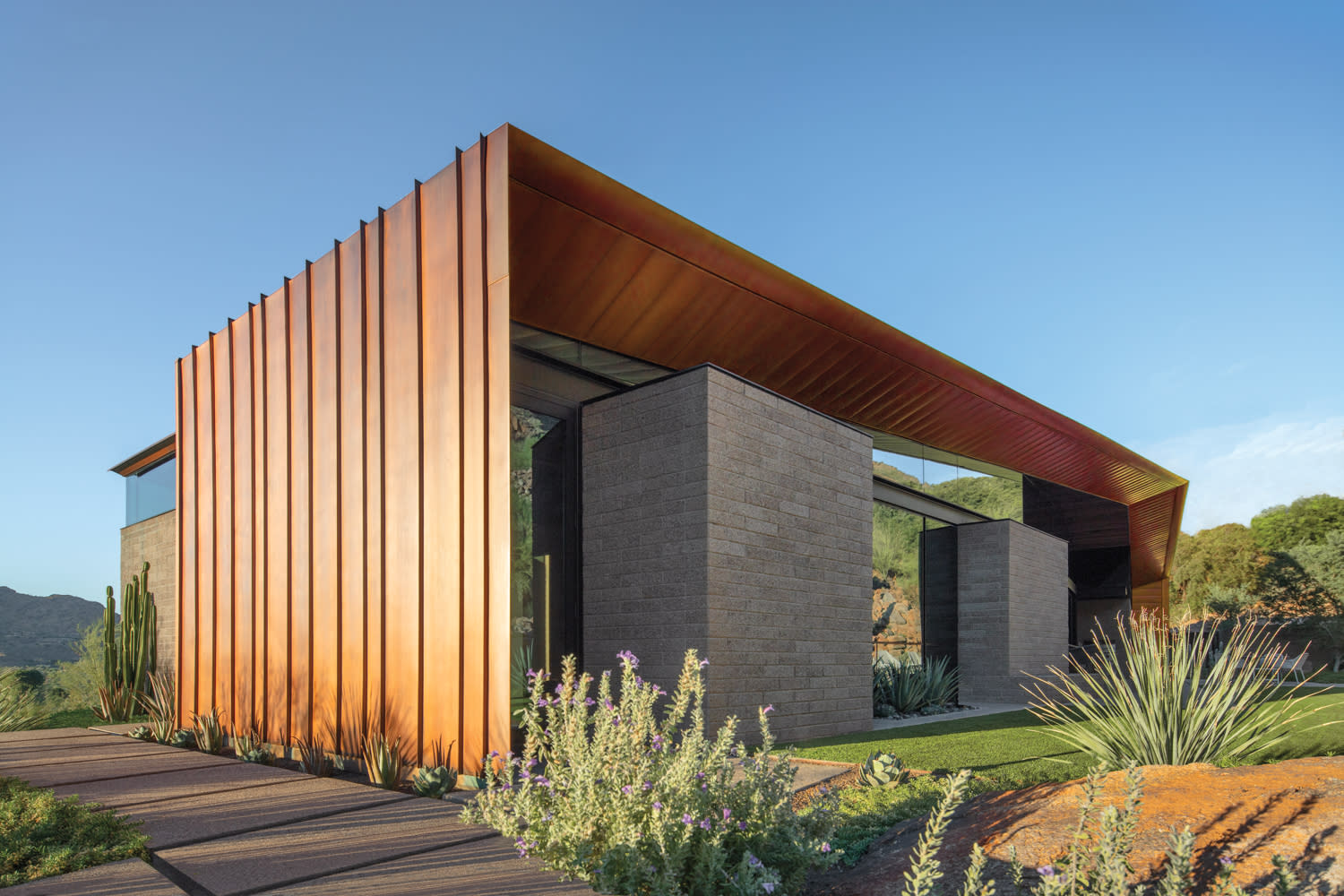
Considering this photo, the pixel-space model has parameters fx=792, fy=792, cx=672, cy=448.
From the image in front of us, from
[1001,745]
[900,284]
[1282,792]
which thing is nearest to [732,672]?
[1001,745]

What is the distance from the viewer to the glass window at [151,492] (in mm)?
16359

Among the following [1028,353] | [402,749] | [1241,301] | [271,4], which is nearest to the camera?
[402,749]

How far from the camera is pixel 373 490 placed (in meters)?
8.04

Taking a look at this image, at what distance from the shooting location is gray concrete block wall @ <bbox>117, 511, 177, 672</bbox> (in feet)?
48.9

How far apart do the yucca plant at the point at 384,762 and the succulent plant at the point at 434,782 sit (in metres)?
0.32

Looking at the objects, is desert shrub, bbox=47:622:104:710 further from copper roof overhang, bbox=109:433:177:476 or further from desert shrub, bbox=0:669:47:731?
copper roof overhang, bbox=109:433:177:476

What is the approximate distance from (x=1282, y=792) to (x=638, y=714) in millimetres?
2932

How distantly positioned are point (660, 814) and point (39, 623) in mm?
50853

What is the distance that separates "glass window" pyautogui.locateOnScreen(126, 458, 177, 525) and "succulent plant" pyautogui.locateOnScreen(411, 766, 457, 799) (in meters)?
12.7

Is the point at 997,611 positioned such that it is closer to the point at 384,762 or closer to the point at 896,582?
the point at 896,582

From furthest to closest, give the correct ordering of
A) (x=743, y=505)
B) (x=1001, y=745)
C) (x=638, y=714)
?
(x=743, y=505) < (x=1001, y=745) < (x=638, y=714)

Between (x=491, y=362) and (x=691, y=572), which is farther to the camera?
(x=691, y=572)

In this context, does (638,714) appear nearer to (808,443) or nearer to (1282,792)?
(1282,792)

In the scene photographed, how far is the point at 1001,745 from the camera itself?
8.10m
